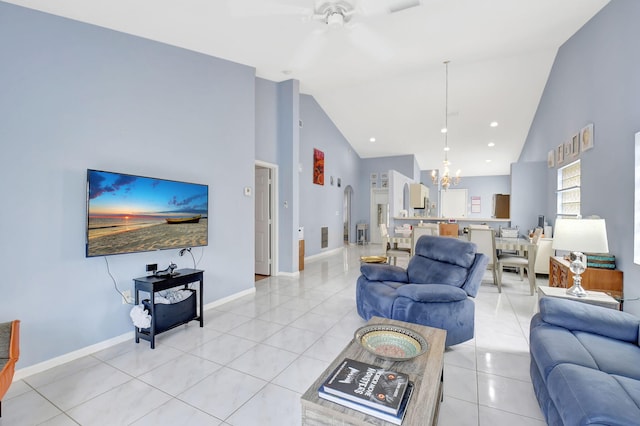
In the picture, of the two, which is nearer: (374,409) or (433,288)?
(374,409)

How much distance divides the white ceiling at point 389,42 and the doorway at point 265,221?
5.55 ft

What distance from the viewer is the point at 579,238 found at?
2.38 meters

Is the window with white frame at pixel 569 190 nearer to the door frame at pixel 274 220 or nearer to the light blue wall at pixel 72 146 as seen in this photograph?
the door frame at pixel 274 220

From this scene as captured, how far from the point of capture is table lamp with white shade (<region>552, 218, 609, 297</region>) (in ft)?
7.59

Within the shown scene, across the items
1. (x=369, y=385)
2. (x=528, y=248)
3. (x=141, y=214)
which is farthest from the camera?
(x=528, y=248)

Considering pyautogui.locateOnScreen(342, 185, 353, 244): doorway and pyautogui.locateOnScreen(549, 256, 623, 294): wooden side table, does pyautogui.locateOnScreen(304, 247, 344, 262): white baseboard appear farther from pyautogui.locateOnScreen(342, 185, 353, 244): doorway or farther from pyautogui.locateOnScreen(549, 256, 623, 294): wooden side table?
pyautogui.locateOnScreen(549, 256, 623, 294): wooden side table

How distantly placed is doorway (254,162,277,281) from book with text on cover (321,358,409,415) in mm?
4022

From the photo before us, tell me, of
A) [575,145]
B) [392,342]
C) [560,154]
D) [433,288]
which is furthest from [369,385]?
[560,154]

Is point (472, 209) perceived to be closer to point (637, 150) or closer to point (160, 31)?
point (637, 150)

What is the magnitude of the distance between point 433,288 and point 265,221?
3.50 m

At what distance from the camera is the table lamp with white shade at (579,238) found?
2.31 m

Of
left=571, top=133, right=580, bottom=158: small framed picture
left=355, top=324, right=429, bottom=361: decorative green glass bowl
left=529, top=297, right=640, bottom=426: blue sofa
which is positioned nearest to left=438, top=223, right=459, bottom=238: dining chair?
left=571, top=133, right=580, bottom=158: small framed picture

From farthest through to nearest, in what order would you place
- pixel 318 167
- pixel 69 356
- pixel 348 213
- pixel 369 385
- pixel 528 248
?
1. pixel 348 213
2. pixel 318 167
3. pixel 528 248
4. pixel 69 356
5. pixel 369 385

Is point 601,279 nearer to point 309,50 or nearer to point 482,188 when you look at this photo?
point 309,50
